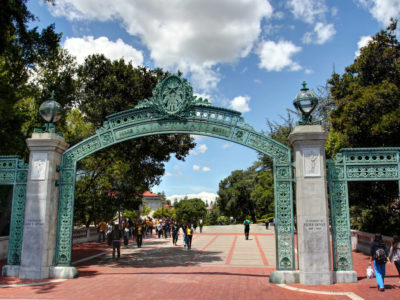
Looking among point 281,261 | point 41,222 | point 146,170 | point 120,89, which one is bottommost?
point 281,261

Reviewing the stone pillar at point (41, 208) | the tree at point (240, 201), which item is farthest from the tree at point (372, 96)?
the tree at point (240, 201)

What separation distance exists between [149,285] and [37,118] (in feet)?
34.8

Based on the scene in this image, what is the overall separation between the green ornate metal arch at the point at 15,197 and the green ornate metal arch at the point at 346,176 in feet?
29.1

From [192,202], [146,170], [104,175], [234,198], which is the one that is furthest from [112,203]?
[192,202]

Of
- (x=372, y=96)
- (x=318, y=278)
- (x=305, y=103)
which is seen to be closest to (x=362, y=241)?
(x=372, y=96)

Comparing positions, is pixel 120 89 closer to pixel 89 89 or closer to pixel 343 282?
pixel 89 89

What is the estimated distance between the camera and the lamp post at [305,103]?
8859 millimetres

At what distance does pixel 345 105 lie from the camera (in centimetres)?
1389

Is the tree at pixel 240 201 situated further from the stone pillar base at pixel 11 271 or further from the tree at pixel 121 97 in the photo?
the stone pillar base at pixel 11 271

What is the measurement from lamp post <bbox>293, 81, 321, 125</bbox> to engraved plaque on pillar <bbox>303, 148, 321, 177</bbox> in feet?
2.74

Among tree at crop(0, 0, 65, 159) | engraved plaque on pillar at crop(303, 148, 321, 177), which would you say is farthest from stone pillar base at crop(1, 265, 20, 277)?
engraved plaque on pillar at crop(303, 148, 321, 177)

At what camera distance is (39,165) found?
31.0 feet

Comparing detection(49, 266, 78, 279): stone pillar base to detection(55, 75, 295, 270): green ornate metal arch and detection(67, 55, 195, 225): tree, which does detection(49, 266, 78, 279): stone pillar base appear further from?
detection(67, 55, 195, 225): tree

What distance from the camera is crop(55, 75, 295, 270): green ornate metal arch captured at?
929 centimetres
